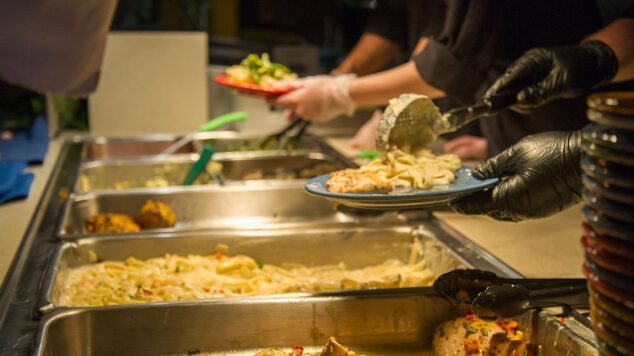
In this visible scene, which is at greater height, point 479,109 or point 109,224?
point 479,109

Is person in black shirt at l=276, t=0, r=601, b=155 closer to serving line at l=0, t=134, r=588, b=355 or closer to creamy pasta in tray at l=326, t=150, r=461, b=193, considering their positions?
serving line at l=0, t=134, r=588, b=355

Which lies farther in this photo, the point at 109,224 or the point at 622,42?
the point at 109,224

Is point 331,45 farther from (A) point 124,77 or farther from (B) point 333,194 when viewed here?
(B) point 333,194

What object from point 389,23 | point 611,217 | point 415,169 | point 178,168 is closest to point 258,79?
point 178,168

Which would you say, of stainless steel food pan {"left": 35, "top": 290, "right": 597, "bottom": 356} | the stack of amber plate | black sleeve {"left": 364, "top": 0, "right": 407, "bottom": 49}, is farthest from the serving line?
black sleeve {"left": 364, "top": 0, "right": 407, "bottom": 49}

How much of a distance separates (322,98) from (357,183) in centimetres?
164

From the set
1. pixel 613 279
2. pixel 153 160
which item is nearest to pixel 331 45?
pixel 153 160

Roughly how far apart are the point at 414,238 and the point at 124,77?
2775 millimetres

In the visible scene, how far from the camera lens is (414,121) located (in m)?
1.80

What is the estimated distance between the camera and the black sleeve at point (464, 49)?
2.69 metres

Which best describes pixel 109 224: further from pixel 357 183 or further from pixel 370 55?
pixel 370 55

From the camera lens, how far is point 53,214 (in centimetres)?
226

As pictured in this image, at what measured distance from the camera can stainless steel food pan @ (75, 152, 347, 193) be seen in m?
3.15

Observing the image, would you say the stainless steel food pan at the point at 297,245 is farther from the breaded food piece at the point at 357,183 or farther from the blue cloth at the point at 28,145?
the blue cloth at the point at 28,145
